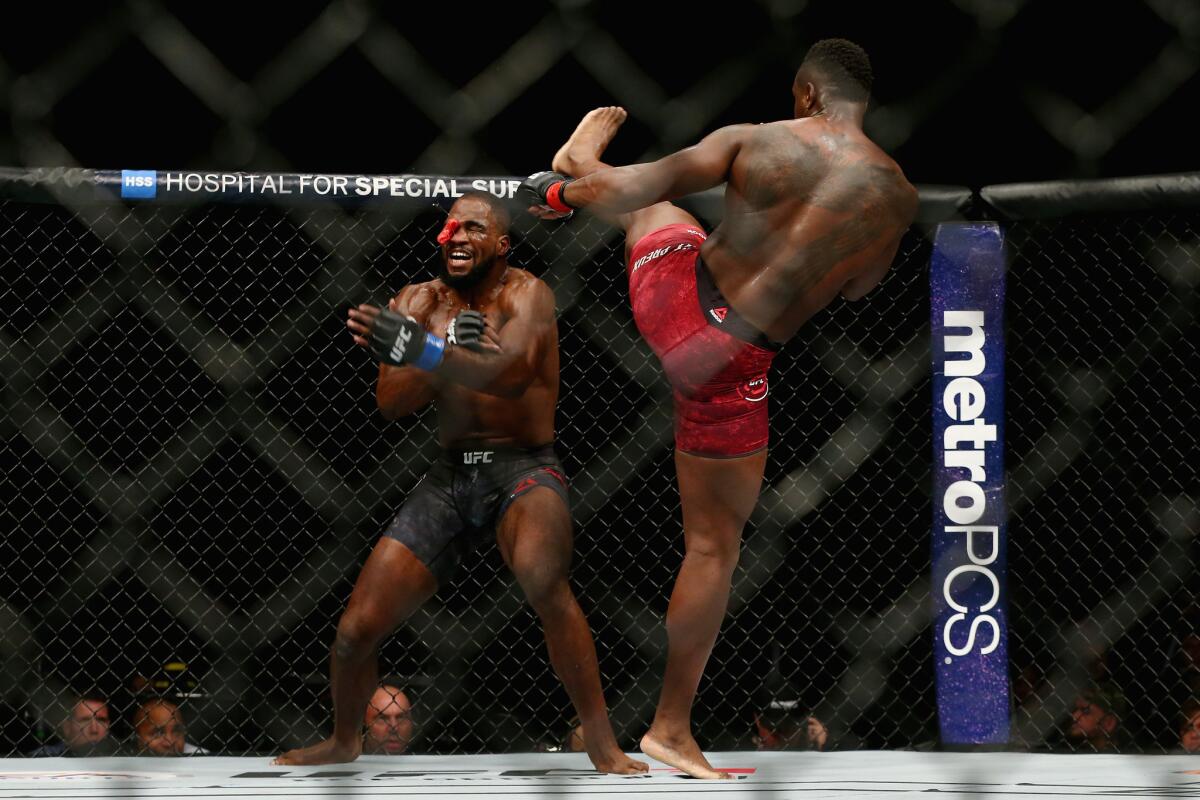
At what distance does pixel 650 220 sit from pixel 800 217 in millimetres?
325

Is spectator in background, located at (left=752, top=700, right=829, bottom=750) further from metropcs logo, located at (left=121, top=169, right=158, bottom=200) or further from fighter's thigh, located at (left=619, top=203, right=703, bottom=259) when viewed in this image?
metropcs logo, located at (left=121, top=169, right=158, bottom=200)

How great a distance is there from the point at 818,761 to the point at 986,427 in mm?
716

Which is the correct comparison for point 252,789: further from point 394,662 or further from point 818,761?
point 394,662

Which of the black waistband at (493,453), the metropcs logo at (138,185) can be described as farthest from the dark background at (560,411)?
the black waistband at (493,453)

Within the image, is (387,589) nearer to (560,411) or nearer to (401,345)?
(401,345)

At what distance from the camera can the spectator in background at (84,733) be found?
3.25 metres

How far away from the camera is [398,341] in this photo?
2.23 metres

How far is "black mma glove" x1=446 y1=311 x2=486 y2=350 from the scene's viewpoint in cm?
236

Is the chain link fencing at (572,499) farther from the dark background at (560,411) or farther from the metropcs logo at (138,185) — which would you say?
the metropcs logo at (138,185)

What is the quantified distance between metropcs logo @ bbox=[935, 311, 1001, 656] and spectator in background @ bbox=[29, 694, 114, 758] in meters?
1.68

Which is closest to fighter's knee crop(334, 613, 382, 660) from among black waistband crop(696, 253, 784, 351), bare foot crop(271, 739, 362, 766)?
bare foot crop(271, 739, 362, 766)

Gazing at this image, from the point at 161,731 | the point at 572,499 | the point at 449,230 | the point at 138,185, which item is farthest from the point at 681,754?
the point at 572,499

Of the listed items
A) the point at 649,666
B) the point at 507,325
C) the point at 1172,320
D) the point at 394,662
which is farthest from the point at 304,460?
the point at 1172,320

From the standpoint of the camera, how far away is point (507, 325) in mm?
2543
